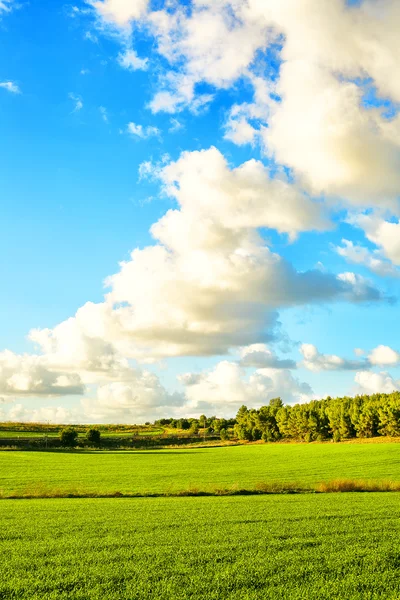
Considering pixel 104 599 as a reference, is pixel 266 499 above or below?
below

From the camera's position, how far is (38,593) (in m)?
9.43

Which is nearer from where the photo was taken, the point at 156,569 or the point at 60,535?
the point at 156,569

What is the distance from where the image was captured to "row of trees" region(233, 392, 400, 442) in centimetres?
12788

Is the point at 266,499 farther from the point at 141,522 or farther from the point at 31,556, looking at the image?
the point at 31,556

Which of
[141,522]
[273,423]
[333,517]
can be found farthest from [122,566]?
[273,423]

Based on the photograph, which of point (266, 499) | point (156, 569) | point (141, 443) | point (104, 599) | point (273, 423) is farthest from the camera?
point (273, 423)

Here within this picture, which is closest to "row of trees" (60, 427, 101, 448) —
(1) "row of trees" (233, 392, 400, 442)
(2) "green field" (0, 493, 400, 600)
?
(1) "row of trees" (233, 392, 400, 442)

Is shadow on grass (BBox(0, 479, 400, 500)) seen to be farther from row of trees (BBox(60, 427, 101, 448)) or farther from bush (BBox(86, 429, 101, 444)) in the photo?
bush (BBox(86, 429, 101, 444))

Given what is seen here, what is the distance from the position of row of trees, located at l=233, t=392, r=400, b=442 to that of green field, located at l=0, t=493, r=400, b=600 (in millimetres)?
115158

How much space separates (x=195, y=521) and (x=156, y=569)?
7.18 m

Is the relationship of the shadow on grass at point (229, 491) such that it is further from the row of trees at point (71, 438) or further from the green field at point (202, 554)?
the row of trees at point (71, 438)

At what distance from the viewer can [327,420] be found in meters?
147

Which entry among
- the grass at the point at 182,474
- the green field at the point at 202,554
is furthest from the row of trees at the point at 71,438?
the green field at the point at 202,554

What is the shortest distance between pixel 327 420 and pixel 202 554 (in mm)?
143059
